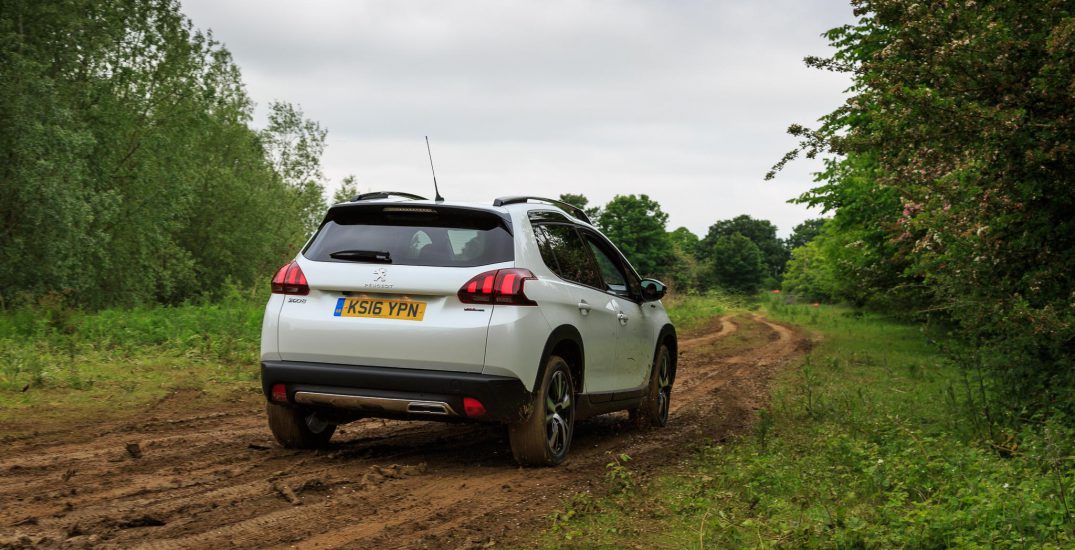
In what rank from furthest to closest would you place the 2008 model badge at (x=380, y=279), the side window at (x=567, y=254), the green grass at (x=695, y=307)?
1. the green grass at (x=695, y=307)
2. the side window at (x=567, y=254)
3. the 2008 model badge at (x=380, y=279)

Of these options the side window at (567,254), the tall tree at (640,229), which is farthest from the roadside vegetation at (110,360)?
the tall tree at (640,229)

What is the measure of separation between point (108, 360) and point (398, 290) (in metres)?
7.21

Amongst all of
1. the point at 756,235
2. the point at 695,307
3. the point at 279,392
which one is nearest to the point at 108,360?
the point at 279,392

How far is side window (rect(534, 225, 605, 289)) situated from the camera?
665cm

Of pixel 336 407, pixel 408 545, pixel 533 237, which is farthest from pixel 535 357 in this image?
pixel 408 545

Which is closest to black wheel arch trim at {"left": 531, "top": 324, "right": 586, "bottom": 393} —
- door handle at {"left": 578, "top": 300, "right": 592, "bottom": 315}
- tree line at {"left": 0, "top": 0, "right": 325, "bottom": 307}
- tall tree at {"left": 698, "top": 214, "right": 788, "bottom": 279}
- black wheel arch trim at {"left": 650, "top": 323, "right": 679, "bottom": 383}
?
door handle at {"left": 578, "top": 300, "right": 592, "bottom": 315}

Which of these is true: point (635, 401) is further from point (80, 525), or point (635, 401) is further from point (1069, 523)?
point (80, 525)

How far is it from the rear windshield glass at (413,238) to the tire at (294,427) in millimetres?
1153

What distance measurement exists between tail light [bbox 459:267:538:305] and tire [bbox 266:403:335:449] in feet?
5.35

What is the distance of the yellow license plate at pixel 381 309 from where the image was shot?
19.1 ft

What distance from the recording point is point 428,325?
18.9 ft

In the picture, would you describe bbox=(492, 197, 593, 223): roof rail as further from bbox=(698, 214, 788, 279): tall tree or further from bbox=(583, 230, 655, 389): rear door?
bbox=(698, 214, 788, 279): tall tree

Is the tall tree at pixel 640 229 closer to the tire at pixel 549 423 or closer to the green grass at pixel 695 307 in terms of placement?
the green grass at pixel 695 307

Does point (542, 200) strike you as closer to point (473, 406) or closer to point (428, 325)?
point (428, 325)
